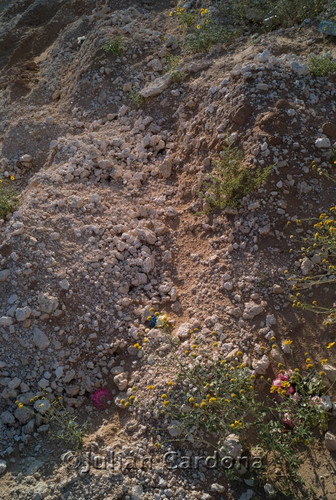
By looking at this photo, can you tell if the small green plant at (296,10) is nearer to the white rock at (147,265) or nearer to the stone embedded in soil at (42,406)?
the white rock at (147,265)

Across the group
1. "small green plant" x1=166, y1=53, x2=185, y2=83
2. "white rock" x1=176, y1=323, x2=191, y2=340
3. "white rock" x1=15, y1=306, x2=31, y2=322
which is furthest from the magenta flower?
"small green plant" x1=166, y1=53, x2=185, y2=83

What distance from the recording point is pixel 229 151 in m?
4.30

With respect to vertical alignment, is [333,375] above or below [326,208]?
below

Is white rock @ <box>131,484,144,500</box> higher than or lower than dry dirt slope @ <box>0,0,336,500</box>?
lower

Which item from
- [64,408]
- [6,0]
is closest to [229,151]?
[64,408]

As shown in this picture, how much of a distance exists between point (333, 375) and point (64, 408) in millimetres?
1947

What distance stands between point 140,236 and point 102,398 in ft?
4.85

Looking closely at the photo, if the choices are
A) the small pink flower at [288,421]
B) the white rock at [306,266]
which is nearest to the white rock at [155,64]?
the white rock at [306,266]

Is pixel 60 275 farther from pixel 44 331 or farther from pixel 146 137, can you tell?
pixel 146 137

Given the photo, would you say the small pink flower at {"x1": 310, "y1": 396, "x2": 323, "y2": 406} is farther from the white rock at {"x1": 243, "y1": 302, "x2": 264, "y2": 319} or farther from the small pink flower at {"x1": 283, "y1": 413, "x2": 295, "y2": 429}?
the white rock at {"x1": 243, "y1": 302, "x2": 264, "y2": 319}

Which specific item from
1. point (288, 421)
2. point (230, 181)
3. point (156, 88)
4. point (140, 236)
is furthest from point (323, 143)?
point (288, 421)

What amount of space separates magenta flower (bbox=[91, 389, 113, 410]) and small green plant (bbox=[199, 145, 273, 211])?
1879 millimetres

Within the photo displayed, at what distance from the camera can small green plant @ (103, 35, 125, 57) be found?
5.78 metres

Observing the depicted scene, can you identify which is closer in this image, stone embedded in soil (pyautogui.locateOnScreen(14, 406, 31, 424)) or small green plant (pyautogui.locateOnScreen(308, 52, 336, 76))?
stone embedded in soil (pyautogui.locateOnScreen(14, 406, 31, 424))
